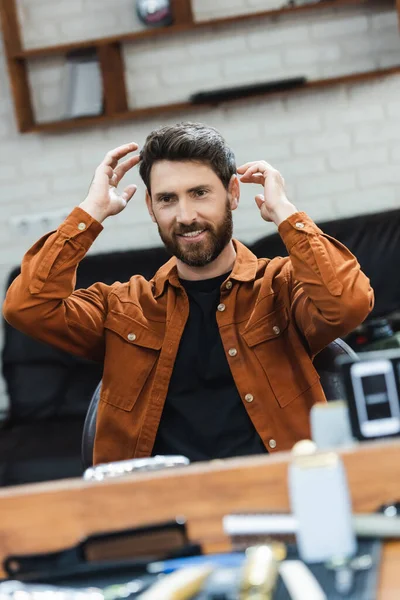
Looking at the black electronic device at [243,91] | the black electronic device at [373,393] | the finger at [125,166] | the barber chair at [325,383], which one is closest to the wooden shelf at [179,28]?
the black electronic device at [243,91]

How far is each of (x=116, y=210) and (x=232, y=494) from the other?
1.19 meters

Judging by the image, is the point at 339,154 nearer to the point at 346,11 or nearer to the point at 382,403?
the point at 346,11

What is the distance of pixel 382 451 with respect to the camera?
1.14m

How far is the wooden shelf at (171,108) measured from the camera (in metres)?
3.44

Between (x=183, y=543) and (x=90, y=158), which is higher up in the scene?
(x=90, y=158)

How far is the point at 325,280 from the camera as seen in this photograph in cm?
194

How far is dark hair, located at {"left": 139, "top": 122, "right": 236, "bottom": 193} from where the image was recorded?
2.12 m

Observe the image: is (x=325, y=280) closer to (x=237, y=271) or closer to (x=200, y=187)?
(x=237, y=271)

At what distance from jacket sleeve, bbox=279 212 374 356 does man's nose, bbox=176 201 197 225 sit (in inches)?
9.0

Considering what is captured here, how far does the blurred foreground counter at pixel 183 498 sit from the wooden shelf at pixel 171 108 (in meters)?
2.52

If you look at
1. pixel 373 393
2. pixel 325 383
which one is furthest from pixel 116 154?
pixel 373 393

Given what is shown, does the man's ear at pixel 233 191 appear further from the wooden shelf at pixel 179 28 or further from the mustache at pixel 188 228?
the wooden shelf at pixel 179 28

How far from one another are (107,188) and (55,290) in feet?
0.93

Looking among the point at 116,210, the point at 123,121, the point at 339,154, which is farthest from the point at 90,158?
the point at 116,210
